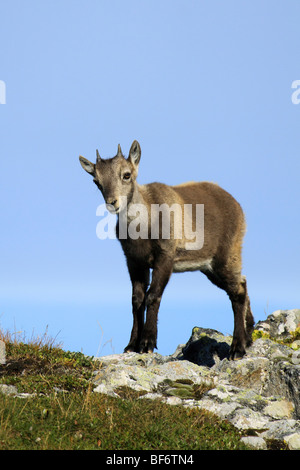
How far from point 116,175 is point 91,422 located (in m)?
5.71

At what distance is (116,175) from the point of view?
1227cm

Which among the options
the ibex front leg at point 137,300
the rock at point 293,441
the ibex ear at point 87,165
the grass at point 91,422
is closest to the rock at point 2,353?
the grass at point 91,422

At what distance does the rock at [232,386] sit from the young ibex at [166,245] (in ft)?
3.09

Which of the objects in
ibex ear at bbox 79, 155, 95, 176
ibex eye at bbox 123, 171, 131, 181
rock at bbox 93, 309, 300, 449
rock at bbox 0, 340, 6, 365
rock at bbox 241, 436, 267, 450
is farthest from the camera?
ibex ear at bbox 79, 155, 95, 176

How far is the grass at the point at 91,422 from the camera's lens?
7.71 meters

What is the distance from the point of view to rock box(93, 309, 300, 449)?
9445 millimetres

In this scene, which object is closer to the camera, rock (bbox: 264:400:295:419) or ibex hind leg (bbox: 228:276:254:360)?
rock (bbox: 264:400:295:419)

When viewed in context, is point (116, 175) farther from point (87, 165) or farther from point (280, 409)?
point (280, 409)

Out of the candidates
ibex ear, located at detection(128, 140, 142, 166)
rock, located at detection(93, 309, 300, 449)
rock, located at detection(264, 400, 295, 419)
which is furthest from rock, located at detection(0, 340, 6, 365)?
rock, located at detection(264, 400, 295, 419)

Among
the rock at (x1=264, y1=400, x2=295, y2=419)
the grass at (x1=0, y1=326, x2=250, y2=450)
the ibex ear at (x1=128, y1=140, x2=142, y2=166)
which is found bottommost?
the rock at (x1=264, y1=400, x2=295, y2=419)

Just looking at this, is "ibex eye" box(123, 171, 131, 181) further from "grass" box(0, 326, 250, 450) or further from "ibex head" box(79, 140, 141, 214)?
"grass" box(0, 326, 250, 450)
